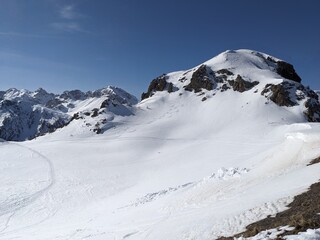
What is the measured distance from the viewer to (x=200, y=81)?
8656 cm

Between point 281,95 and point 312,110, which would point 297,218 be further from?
point 281,95

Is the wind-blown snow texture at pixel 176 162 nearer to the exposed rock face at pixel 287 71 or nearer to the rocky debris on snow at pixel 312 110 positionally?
the rocky debris on snow at pixel 312 110

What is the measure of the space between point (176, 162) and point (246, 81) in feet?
133

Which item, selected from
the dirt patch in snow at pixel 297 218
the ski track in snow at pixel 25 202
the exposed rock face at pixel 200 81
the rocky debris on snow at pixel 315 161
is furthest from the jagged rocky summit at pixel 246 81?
the dirt patch in snow at pixel 297 218

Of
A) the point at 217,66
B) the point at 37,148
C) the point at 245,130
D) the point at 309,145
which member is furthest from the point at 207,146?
the point at 217,66

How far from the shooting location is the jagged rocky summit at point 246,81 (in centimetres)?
7025

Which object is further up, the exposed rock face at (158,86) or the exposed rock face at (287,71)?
the exposed rock face at (158,86)

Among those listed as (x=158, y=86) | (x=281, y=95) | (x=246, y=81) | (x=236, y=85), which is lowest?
A: (x=281, y=95)

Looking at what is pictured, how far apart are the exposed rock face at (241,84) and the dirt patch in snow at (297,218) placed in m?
64.4

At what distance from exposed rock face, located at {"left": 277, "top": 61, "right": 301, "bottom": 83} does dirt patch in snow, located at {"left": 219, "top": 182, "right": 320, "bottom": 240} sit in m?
82.4

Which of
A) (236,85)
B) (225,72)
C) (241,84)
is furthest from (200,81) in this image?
(241,84)

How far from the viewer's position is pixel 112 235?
60.7 feet

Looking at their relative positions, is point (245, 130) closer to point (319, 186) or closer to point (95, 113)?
point (95, 113)

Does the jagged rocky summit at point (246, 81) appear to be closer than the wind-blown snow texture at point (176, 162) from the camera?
No
